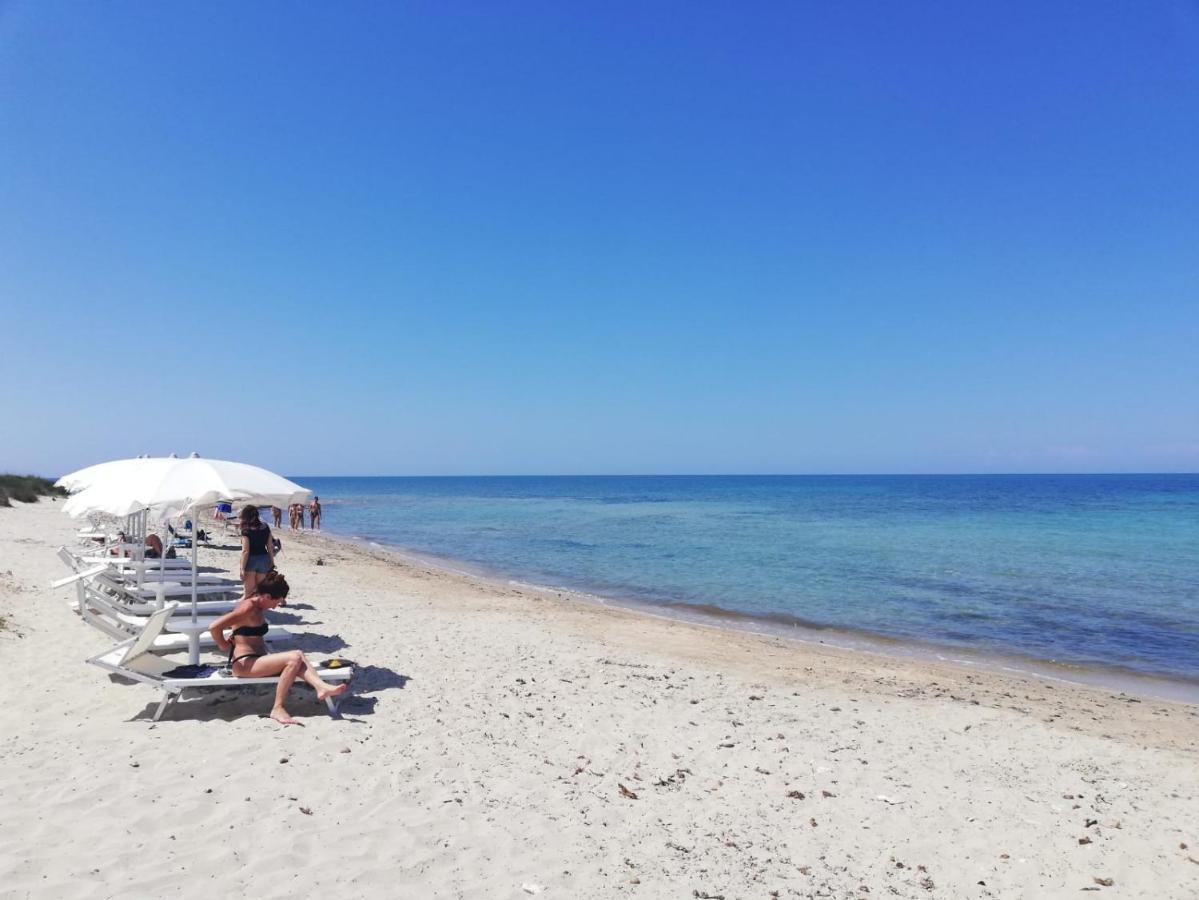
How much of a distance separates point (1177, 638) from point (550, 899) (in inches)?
605

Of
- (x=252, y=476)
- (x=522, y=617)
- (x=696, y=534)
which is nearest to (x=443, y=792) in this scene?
(x=252, y=476)

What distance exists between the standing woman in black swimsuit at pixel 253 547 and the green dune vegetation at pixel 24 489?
27182 millimetres

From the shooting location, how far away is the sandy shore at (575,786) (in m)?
4.16

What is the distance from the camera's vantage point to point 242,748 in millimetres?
5531

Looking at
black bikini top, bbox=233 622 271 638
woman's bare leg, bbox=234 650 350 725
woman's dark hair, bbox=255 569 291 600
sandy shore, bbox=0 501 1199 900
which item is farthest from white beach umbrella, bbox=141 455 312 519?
sandy shore, bbox=0 501 1199 900

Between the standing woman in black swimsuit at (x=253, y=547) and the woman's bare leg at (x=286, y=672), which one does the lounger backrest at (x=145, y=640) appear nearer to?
the woman's bare leg at (x=286, y=672)

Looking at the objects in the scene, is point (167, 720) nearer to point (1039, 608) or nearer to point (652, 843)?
point (652, 843)

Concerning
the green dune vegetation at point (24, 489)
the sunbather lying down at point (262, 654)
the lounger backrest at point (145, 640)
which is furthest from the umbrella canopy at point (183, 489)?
the green dune vegetation at point (24, 489)

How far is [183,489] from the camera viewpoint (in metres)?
6.94

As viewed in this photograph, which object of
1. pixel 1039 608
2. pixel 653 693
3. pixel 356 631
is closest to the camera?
pixel 653 693

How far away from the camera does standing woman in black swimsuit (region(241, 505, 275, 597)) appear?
8109 mm

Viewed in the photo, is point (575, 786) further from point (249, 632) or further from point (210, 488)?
point (210, 488)

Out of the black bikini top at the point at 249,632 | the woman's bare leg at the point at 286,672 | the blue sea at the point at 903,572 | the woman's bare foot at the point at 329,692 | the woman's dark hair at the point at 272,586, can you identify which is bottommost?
the blue sea at the point at 903,572

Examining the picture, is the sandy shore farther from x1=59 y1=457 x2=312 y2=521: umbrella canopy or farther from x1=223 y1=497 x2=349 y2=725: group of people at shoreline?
x1=59 y1=457 x2=312 y2=521: umbrella canopy
